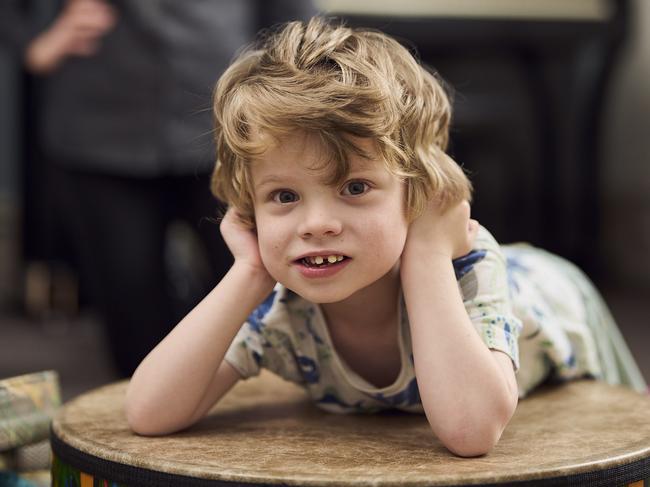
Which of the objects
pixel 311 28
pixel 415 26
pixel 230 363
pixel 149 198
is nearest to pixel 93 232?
pixel 149 198

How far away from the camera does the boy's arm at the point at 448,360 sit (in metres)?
0.91

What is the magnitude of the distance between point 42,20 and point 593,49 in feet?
6.33

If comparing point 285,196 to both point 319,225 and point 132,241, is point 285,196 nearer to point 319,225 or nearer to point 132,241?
point 319,225

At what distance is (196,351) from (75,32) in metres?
0.94

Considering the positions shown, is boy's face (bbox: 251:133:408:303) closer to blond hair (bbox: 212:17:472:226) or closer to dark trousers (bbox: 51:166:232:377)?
blond hair (bbox: 212:17:472:226)

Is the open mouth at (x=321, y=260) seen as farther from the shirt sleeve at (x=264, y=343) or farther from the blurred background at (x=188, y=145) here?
the blurred background at (x=188, y=145)

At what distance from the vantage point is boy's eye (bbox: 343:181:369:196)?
0.94 metres

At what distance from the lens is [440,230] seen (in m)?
1.01

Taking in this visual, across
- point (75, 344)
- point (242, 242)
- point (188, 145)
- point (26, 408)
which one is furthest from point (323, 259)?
point (75, 344)

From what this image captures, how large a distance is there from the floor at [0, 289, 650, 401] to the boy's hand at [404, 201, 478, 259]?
1681 millimetres

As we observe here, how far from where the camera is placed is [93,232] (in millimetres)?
1806

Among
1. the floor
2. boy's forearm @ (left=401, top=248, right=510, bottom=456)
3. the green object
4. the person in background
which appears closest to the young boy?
boy's forearm @ (left=401, top=248, right=510, bottom=456)

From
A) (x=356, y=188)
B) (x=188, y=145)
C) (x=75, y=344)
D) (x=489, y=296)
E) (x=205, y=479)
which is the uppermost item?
(x=188, y=145)

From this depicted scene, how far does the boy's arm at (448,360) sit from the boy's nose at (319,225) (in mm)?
112
